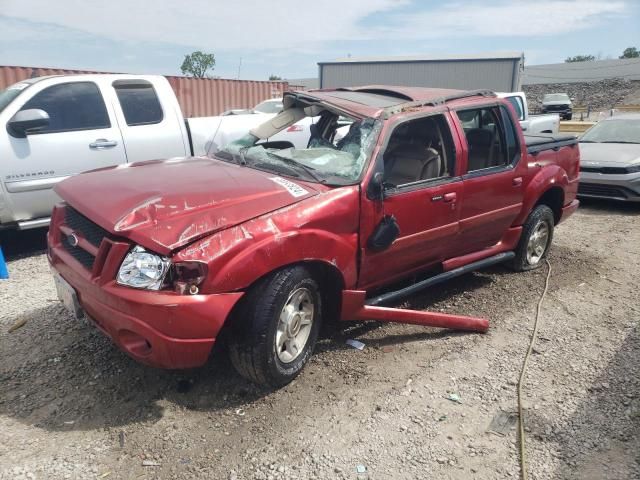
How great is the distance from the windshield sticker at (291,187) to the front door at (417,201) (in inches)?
20.6

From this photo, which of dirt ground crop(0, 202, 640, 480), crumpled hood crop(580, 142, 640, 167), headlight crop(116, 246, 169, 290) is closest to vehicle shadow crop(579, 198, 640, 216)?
crumpled hood crop(580, 142, 640, 167)

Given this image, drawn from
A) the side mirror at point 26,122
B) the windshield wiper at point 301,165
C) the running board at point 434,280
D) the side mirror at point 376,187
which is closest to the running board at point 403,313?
the running board at point 434,280

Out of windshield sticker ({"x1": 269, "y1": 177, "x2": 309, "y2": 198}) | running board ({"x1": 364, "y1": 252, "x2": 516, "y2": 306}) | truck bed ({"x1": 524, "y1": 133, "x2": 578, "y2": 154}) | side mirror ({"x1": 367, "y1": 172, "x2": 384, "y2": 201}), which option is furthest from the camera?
truck bed ({"x1": 524, "y1": 133, "x2": 578, "y2": 154})

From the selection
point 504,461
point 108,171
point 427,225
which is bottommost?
point 504,461

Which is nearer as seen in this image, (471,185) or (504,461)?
(504,461)

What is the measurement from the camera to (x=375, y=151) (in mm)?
3469

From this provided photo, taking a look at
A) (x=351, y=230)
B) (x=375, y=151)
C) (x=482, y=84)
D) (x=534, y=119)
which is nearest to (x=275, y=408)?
(x=351, y=230)

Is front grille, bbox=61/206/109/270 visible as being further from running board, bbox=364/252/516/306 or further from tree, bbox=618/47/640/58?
tree, bbox=618/47/640/58

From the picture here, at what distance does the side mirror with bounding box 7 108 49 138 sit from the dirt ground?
1.82m

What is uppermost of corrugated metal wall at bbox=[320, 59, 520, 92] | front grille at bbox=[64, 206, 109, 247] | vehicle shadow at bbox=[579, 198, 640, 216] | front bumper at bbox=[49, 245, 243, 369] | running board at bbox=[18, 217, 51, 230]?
corrugated metal wall at bbox=[320, 59, 520, 92]

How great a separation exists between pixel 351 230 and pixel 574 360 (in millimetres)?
1935

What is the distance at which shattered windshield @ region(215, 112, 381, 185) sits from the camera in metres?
3.42

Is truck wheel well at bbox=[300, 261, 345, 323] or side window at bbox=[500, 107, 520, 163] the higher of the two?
side window at bbox=[500, 107, 520, 163]

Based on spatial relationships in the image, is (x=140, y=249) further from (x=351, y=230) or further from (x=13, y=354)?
(x=13, y=354)
